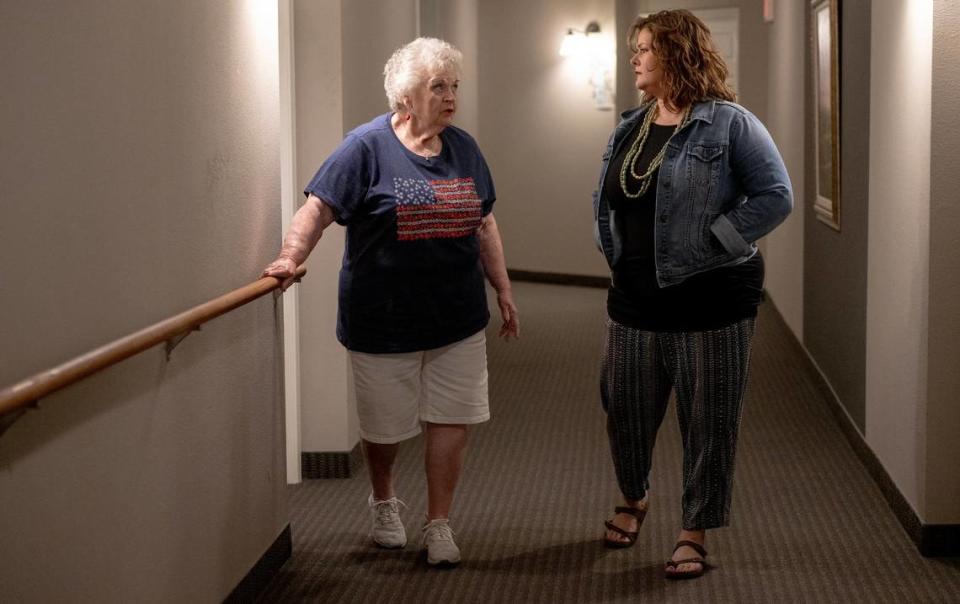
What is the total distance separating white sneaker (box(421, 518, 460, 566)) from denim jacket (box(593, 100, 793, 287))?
1.00 m

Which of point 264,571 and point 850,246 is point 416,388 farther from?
point 850,246

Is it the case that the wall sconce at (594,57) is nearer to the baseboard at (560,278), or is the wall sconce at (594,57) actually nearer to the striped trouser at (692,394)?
the baseboard at (560,278)

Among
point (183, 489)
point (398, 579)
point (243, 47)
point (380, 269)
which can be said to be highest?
point (243, 47)

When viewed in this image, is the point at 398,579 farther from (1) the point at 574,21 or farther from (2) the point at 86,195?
(1) the point at 574,21

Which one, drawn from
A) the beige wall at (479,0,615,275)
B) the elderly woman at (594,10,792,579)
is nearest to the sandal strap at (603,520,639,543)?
the elderly woman at (594,10,792,579)

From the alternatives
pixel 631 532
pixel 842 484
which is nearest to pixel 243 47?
pixel 631 532

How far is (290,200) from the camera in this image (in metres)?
4.64

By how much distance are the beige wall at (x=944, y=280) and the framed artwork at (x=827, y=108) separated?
6.61 ft

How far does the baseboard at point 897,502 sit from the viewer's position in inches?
148

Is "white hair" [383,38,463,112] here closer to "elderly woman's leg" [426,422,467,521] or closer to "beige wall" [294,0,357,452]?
"elderly woman's leg" [426,422,467,521]

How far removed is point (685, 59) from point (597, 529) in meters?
1.56

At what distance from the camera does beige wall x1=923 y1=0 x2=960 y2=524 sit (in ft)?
11.8

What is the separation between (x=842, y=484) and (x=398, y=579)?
1873 millimetres

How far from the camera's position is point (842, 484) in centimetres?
464
